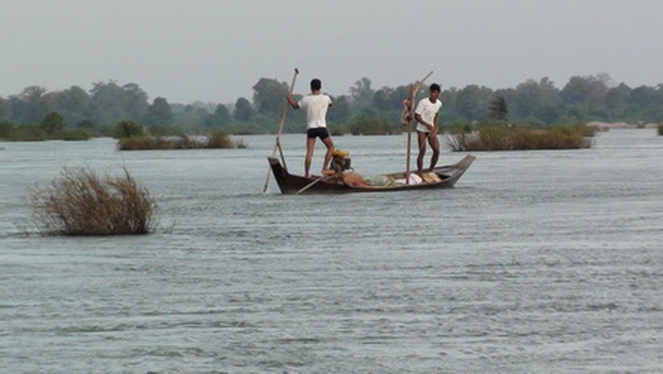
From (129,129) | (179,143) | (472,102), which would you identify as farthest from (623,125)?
(179,143)

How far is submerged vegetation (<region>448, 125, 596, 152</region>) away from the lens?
53.7 meters

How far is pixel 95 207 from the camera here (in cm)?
1797

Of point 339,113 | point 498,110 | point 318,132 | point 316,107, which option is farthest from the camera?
point 339,113

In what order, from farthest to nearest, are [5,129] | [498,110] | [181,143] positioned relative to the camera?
1. [5,129]
2. [498,110]
3. [181,143]

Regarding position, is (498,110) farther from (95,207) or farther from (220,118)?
(220,118)

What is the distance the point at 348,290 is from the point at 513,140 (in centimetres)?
4224

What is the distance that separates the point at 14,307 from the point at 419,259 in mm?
4514

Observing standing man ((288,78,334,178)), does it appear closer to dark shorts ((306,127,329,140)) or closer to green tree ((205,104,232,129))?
dark shorts ((306,127,329,140))

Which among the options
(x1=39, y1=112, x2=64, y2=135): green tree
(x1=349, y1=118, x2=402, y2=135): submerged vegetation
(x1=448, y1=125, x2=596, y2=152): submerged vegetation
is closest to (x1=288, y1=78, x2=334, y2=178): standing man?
(x1=448, y1=125, x2=596, y2=152): submerged vegetation

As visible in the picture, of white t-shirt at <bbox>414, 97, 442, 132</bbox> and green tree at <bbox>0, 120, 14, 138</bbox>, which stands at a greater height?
white t-shirt at <bbox>414, 97, 442, 132</bbox>

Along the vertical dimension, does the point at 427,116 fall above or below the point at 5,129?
above

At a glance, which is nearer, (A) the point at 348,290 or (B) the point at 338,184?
(A) the point at 348,290

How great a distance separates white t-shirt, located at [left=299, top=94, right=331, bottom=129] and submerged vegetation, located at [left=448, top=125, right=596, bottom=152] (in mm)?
28019

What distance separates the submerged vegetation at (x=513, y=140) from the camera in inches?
2114
